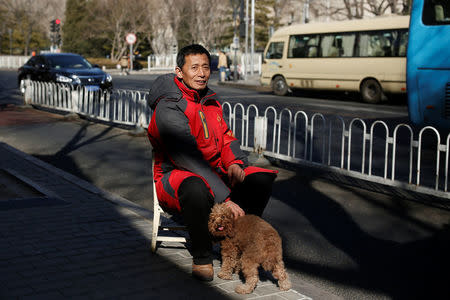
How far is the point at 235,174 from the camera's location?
13.7 ft

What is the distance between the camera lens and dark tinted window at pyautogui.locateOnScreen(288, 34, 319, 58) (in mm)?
24094

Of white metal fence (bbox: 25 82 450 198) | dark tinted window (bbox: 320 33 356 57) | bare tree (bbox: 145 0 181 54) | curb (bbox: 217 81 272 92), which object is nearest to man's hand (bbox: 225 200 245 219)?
white metal fence (bbox: 25 82 450 198)

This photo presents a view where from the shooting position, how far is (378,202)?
22.7 feet

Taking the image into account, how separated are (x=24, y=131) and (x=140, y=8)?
5127cm

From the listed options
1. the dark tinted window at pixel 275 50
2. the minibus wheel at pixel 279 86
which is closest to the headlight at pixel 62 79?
the minibus wheel at pixel 279 86

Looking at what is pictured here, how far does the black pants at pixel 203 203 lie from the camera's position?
3875mm

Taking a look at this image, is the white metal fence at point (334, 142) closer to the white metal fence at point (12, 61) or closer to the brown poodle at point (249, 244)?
the brown poodle at point (249, 244)

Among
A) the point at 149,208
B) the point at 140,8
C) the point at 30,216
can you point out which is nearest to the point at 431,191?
the point at 149,208

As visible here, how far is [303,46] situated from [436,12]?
541 inches

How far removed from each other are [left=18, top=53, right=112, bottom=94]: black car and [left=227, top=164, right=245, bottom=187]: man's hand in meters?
15.9

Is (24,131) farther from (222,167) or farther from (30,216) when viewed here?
(222,167)

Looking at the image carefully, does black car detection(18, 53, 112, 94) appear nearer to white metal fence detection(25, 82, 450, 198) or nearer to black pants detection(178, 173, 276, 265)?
white metal fence detection(25, 82, 450, 198)

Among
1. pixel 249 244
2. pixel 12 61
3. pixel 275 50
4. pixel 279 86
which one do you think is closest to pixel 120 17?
pixel 12 61

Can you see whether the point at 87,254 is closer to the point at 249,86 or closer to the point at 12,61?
the point at 249,86
